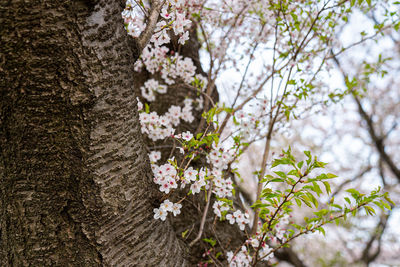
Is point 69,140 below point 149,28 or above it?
below

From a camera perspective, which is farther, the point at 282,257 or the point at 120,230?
the point at 282,257

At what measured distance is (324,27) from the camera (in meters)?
2.30

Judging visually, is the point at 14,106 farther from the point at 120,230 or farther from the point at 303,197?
the point at 303,197

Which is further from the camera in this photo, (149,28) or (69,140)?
(149,28)

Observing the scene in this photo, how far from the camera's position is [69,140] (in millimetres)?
1034

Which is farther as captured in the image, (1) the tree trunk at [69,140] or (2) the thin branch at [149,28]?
(2) the thin branch at [149,28]

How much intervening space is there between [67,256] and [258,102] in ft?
5.07

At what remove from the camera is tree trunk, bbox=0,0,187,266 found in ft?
3.10

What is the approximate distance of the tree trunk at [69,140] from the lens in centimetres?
94

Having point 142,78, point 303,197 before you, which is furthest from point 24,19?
point 142,78

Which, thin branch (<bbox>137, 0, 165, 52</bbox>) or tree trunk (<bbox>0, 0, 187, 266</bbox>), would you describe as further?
thin branch (<bbox>137, 0, 165, 52</bbox>)

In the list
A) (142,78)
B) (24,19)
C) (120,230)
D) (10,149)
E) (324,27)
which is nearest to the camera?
(24,19)

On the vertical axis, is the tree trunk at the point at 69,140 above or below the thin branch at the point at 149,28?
below

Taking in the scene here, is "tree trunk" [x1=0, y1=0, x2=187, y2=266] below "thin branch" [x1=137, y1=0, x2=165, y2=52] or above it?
below
